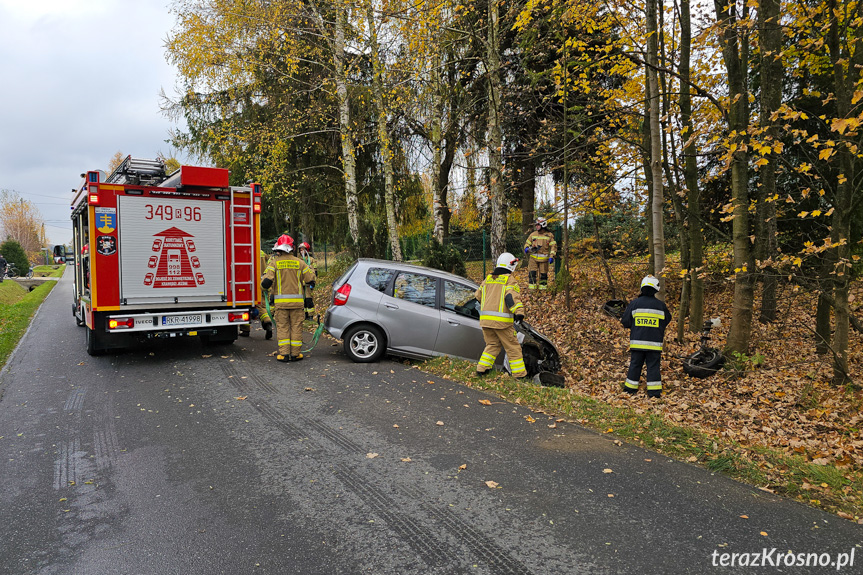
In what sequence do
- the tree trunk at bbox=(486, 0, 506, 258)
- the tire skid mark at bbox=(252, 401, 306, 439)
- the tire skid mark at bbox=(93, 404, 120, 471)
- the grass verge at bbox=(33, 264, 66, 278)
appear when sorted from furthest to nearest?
the grass verge at bbox=(33, 264, 66, 278) → the tree trunk at bbox=(486, 0, 506, 258) → the tire skid mark at bbox=(252, 401, 306, 439) → the tire skid mark at bbox=(93, 404, 120, 471)

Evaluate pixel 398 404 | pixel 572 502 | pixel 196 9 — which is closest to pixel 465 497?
pixel 572 502

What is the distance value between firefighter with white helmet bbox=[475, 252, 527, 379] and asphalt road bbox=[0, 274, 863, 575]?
1004 millimetres

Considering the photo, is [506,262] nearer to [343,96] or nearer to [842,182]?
[842,182]

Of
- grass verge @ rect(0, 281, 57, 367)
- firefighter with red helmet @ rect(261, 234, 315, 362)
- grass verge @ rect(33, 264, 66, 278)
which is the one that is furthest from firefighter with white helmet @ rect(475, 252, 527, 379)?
grass verge @ rect(33, 264, 66, 278)

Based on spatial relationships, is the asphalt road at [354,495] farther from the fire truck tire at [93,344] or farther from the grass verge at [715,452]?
the fire truck tire at [93,344]

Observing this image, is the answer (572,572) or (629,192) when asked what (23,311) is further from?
(572,572)

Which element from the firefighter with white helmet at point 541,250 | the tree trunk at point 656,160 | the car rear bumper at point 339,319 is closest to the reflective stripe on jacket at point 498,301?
the car rear bumper at point 339,319

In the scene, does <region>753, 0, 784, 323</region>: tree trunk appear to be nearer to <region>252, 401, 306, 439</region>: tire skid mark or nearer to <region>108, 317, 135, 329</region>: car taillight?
<region>252, 401, 306, 439</region>: tire skid mark

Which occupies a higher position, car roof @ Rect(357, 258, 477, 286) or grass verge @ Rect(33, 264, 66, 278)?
car roof @ Rect(357, 258, 477, 286)

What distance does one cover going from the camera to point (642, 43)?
10.2m

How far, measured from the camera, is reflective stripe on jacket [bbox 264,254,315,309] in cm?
856

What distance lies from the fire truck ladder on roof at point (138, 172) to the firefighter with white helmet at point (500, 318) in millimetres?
6617

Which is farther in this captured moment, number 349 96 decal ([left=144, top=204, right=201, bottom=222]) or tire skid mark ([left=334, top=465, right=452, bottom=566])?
number 349 96 decal ([left=144, top=204, right=201, bottom=222])

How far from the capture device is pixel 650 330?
Result: 7008mm
